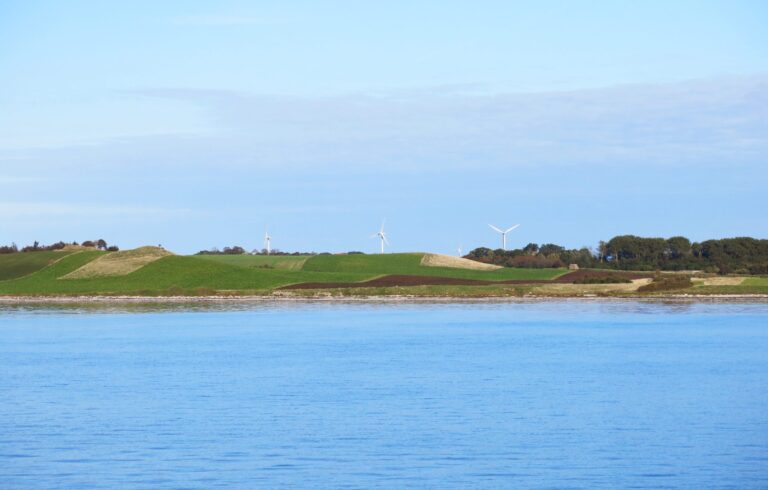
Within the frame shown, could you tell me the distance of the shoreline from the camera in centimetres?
9700

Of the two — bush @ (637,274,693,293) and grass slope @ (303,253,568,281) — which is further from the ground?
grass slope @ (303,253,568,281)

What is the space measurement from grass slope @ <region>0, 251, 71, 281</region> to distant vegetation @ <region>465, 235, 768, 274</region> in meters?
55.8

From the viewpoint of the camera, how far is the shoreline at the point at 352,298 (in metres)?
97.0

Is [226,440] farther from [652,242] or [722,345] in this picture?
[652,242]

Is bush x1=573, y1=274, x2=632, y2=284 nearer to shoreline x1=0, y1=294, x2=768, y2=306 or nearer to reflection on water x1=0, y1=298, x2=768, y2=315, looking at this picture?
shoreline x1=0, y1=294, x2=768, y2=306

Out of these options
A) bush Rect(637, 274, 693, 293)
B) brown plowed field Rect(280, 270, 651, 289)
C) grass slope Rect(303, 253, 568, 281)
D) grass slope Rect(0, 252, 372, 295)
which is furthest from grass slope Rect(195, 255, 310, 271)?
bush Rect(637, 274, 693, 293)

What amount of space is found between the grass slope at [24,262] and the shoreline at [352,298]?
13685mm

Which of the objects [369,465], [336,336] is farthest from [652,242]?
[369,465]

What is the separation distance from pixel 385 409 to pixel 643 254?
427ft

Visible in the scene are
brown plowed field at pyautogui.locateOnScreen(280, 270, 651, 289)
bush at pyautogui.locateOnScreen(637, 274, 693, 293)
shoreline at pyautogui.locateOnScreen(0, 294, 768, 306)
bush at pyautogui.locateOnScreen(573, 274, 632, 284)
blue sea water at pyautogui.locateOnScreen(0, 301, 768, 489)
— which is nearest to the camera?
blue sea water at pyautogui.locateOnScreen(0, 301, 768, 489)

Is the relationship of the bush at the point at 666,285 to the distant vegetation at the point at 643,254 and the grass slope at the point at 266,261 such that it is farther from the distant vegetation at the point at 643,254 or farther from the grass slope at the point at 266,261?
the grass slope at the point at 266,261

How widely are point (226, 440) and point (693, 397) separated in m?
14.4

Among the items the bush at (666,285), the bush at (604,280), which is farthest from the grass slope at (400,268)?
the bush at (666,285)

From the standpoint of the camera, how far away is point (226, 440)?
2689 cm
